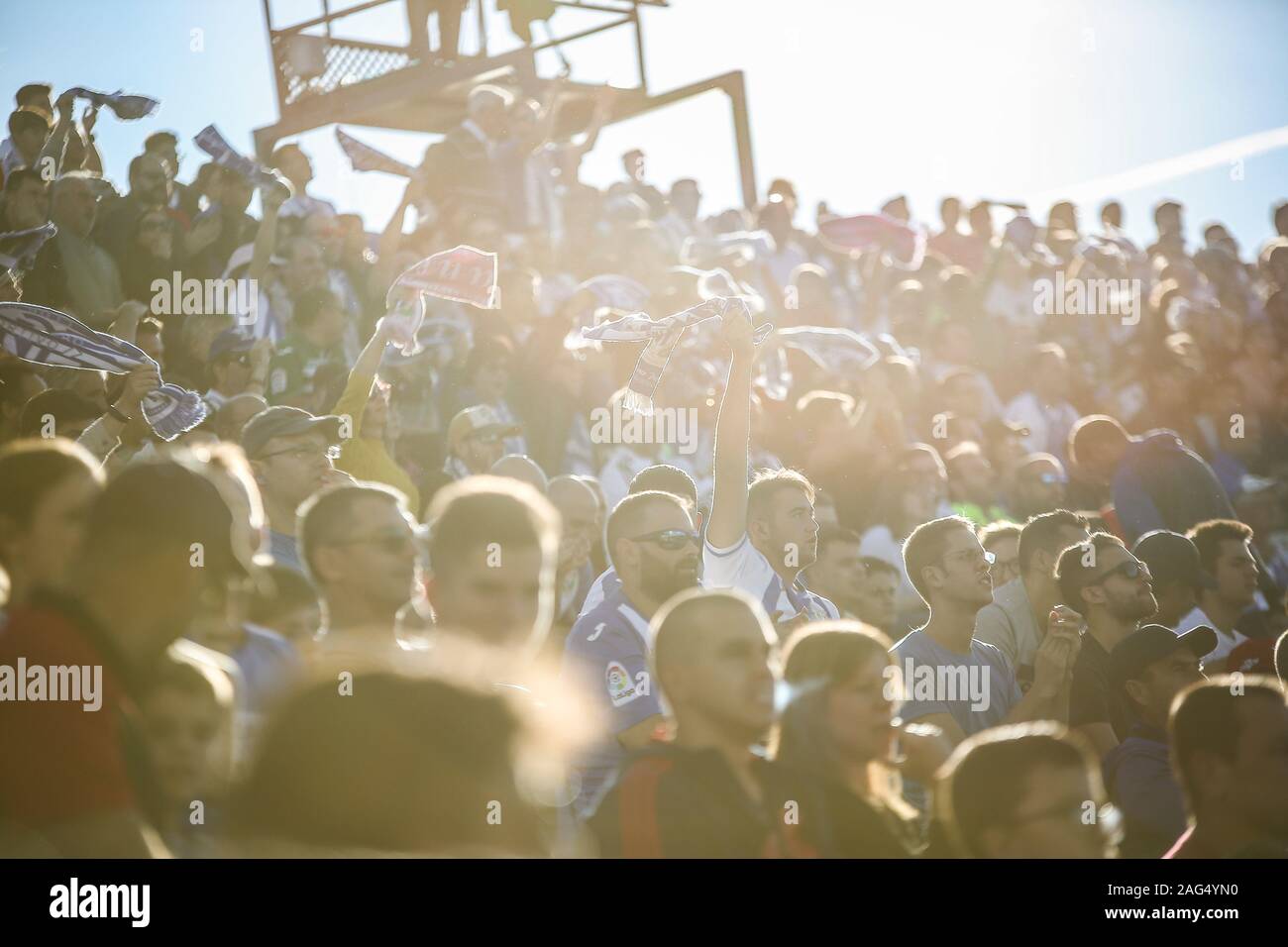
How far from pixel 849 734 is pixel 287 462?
225 centimetres

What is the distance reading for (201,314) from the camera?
6.48 m

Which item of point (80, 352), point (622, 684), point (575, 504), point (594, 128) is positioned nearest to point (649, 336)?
point (575, 504)

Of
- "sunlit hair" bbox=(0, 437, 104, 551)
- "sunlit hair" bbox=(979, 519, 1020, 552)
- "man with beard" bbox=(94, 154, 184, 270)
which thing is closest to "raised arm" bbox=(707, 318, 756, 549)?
"sunlit hair" bbox=(979, 519, 1020, 552)

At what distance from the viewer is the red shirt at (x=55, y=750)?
268 cm

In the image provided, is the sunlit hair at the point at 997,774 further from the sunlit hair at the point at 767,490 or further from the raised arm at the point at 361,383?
the raised arm at the point at 361,383

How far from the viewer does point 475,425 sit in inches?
248

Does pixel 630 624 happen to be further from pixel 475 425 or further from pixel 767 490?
pixel 475 425

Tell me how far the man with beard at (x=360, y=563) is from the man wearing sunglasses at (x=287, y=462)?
1302mm

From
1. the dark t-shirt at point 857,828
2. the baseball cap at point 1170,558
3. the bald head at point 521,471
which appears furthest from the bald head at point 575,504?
the dark t-shirt at point 857,828

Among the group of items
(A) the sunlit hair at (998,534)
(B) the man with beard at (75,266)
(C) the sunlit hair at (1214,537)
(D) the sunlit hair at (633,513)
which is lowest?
(C) the sunlit hair at (1214,537)

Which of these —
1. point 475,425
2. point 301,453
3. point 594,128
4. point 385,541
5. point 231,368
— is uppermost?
point 594,128

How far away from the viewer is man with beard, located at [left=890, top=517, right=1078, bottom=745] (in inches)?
187

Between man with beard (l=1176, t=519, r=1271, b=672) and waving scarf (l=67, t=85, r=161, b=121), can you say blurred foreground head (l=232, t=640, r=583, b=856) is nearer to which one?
man with beard (l=1176, t=519, r=1271, b=672)
